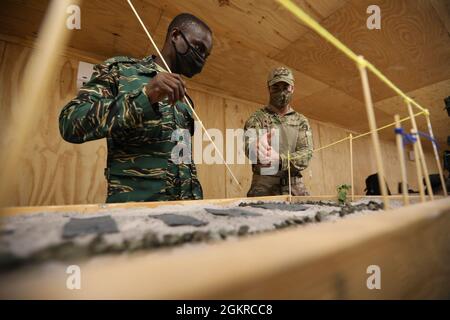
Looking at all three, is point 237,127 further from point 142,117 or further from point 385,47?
point 142,117

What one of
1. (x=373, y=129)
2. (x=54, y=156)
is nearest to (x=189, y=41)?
(x=373, y=129)

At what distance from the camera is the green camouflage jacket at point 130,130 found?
70 cm

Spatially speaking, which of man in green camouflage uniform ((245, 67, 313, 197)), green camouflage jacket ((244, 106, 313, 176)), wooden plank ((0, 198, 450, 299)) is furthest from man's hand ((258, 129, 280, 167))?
wooden plank ((0, 198, 450, 299))

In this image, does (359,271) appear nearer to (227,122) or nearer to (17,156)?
(17,156)

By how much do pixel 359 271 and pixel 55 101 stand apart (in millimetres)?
1876

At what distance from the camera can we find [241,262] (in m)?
0.15

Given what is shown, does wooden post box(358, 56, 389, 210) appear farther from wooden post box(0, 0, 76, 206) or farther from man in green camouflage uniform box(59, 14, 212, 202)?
man in green camouflage uniform box(59, 14, 212, 202)

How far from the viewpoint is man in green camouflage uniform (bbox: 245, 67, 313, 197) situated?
138 centimetres

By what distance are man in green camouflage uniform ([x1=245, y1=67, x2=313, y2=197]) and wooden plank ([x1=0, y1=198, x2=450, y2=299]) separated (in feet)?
3.48

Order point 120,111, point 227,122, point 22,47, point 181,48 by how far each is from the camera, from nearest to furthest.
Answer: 1. point 120,111
2. point 181,48
3. point 22,47
4. point 227,122

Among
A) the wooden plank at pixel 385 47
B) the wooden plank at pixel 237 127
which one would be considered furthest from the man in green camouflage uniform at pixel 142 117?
the wooden plank at pixel 237 127

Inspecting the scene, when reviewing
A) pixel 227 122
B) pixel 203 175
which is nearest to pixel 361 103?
pixel 227 122

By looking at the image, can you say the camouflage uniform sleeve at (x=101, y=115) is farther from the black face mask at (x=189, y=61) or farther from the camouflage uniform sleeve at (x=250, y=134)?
the camouflage uniform sleeve at (x=250, y=134)

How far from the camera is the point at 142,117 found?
69 cm
